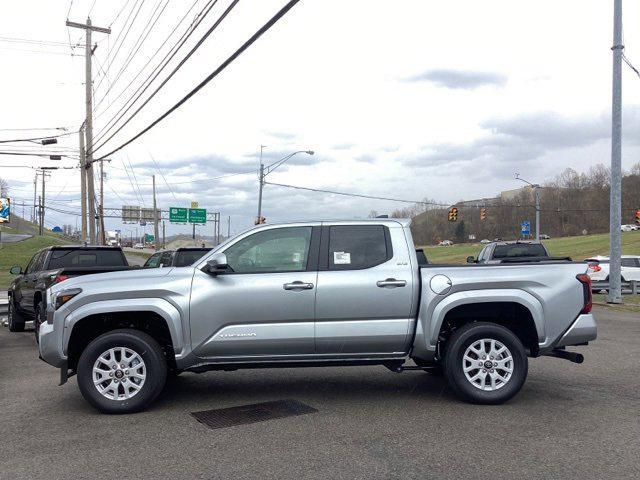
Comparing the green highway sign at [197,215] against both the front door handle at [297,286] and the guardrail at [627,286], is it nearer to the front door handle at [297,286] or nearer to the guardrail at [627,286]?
the guardrail at [627,286]

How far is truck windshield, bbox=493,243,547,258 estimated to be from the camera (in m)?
17.9

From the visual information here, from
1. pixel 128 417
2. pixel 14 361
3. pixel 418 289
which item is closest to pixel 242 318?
pixel 128 417

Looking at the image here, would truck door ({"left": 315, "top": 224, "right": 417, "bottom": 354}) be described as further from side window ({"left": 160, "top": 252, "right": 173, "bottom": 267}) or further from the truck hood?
side window ({"left": 160, "top": 252, "right": 173, "bottom": 267})

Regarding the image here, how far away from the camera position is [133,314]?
6.08 meters

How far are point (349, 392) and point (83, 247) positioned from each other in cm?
738

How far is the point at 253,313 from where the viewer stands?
594cm

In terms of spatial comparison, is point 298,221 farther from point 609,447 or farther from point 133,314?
point 609,447

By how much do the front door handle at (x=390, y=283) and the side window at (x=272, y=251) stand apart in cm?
78

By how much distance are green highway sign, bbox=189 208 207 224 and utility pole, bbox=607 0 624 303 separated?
52.6m

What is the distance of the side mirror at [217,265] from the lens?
5.87 metres

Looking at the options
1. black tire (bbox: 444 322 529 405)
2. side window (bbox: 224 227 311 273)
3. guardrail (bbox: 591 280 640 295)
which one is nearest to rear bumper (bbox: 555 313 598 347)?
black tire (bbox: 444 322 529 405)

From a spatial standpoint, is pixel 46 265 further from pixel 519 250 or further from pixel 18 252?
pixel 18 252

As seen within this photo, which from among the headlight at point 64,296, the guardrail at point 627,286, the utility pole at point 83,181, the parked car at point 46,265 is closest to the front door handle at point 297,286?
the headlight at point 64,296

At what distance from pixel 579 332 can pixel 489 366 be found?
101cm
